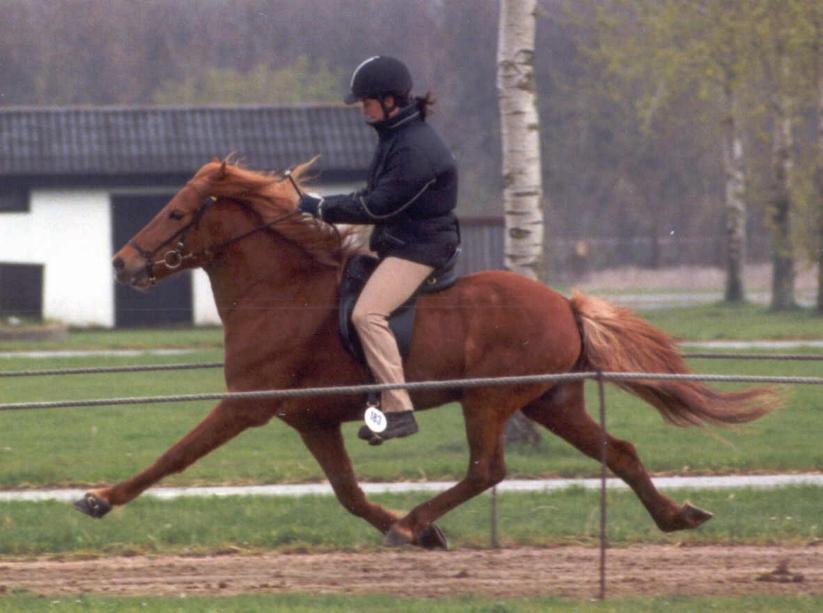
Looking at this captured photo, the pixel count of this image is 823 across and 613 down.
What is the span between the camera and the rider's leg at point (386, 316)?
726 centimetres

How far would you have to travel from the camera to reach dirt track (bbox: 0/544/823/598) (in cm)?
692

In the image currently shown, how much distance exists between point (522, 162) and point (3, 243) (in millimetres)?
17627

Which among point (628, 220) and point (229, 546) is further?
point (628, 220)

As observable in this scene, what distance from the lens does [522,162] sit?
11.5m

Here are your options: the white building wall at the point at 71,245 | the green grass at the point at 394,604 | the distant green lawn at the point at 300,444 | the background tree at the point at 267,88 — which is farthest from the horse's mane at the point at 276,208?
the background tree at the point at 267,88

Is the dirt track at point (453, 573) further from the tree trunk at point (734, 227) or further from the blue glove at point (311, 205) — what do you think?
the tree trunk at point (734, 227)

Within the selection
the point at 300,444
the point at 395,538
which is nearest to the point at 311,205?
the point at 395,538

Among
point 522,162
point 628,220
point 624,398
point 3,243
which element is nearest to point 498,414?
point 522,162

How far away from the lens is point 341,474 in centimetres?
778

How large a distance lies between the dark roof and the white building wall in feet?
2.39

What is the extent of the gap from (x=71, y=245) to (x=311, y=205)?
2047 cm

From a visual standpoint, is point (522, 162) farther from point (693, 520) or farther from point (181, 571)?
point (181, 571)

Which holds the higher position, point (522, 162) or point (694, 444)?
point (522, 162)

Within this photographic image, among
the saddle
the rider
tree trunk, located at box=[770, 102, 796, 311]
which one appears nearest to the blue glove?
the rider
